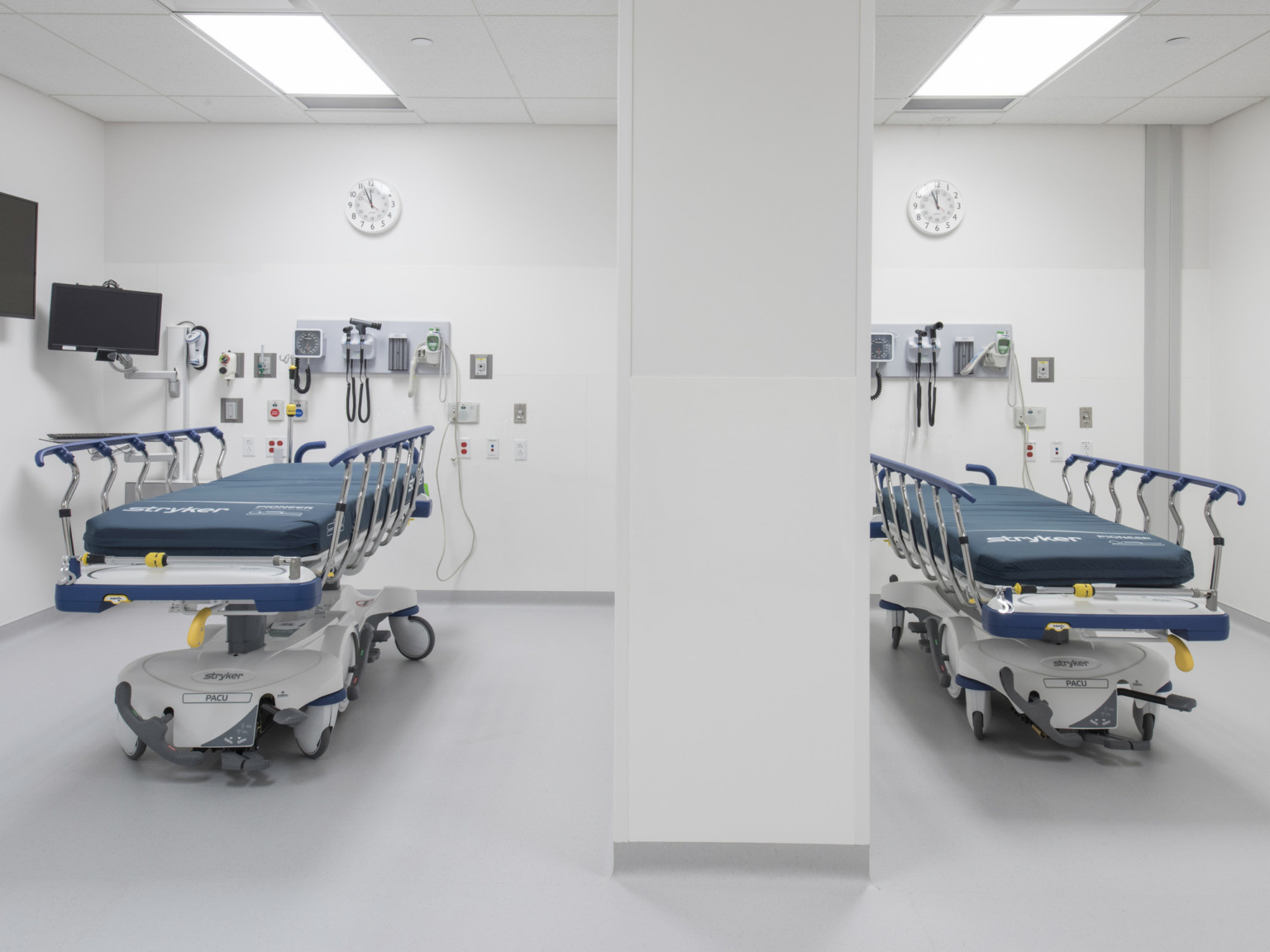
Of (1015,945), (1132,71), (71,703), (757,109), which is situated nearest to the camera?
(1015,945)

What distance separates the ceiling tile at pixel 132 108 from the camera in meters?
4.16

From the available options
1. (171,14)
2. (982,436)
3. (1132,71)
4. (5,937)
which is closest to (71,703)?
(5,937)

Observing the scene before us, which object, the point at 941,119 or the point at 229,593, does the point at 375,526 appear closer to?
the point at 229,593

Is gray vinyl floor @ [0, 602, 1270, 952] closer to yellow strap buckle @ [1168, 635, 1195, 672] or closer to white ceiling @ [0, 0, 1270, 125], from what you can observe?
yellow strap buckle @ [1168, 635, 1195, 672]

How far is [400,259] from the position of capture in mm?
4516

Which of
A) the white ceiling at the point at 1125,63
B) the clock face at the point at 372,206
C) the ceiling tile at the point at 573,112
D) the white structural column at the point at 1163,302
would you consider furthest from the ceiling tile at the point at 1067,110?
the clock face at the point at 372,206

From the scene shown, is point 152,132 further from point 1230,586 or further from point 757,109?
point 1230,586

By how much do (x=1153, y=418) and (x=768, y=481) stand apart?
3.59 m

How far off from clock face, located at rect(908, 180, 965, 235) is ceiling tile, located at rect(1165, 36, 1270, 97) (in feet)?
3.47

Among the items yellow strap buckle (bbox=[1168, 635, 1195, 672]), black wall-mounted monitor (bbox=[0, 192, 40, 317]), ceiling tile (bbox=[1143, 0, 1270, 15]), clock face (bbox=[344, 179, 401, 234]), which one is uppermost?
ceiling tile (bbox=[1143, 0, 1270, 15])

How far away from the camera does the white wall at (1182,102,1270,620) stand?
4.05 meters

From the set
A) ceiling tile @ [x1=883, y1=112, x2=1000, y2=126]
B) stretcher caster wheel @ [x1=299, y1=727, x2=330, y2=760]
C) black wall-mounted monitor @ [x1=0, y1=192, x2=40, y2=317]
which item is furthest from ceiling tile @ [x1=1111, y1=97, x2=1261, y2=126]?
black wall-mounted monitor @ [x1=0, y1=192, x2=40, y2=317]

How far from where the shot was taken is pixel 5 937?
1723 mm

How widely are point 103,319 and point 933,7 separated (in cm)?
426
